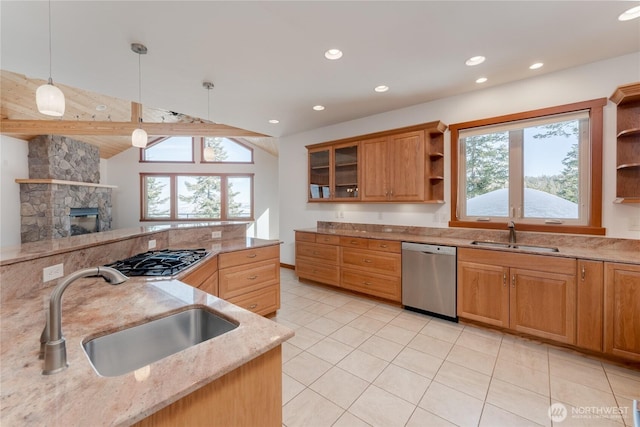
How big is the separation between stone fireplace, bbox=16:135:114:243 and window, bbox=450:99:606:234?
8012 millimetres

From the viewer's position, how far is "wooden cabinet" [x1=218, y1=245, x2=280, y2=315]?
257 cm

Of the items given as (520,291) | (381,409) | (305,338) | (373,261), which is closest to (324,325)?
(305,338)

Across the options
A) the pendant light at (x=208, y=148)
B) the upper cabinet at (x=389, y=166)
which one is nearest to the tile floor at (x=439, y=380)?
the upper cabinet at (x=389, y=166)

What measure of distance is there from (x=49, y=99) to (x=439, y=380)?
11.0 feet

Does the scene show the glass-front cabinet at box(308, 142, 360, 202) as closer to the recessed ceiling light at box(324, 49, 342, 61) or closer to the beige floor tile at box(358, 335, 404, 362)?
the recessed ceiling light at box(324, 49, 342, 61)

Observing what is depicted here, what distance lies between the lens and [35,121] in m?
4.98

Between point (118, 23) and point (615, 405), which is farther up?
point (118, 23)

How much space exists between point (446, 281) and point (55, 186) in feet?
26.1

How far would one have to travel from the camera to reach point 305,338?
2.59 metres

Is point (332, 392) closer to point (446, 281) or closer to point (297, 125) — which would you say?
point (446, 281)

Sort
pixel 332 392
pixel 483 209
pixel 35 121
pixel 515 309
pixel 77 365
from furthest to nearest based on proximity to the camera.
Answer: pixel 35 121 < pixel 483 209 < pixel 515 309 < pixel 332 392 < pixel 77 365

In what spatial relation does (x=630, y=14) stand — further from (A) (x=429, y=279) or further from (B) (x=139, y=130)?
(B) (x=139, y=130)

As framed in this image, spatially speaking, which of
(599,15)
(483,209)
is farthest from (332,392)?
(599,15)

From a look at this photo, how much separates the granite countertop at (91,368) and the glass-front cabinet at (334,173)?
312cm
